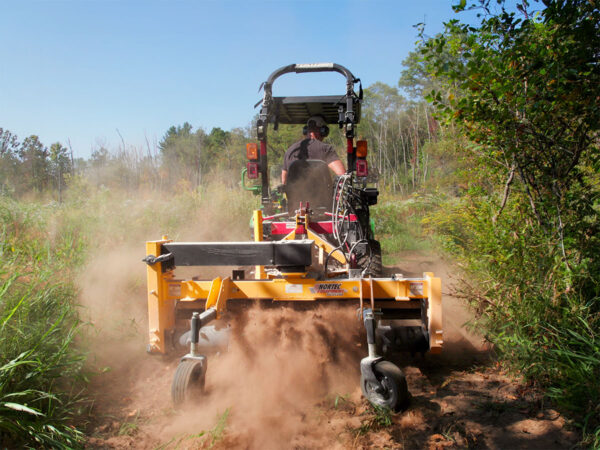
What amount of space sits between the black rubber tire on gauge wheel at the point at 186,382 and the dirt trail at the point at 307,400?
14 centimetres

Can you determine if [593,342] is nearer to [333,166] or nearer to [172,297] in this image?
[172,297]

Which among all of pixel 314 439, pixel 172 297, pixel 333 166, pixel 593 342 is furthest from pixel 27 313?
pixel 593 342

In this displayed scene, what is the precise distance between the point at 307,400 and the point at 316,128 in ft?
13.7

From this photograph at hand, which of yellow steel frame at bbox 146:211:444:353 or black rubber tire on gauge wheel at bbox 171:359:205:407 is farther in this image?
yellow steel frame at bbox 146:211:444:353

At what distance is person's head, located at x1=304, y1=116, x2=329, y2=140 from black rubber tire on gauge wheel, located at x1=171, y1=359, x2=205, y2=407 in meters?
4.10

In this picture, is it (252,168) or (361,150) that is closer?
(361,150)

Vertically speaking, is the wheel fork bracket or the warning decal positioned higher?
the warning decal

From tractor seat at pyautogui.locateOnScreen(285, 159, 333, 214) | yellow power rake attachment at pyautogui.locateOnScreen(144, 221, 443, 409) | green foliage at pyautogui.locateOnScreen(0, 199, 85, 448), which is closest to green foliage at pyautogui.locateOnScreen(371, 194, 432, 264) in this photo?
tractor seat at pyautogui.locateOnScreen(285, 159, 333, 214)

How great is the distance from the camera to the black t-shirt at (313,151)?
19.8 ft

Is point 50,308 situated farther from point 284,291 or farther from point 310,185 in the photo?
point 310,185

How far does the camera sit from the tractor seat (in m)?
5.75

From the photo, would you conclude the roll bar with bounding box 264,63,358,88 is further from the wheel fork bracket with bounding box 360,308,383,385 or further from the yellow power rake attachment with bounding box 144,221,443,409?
the wheel fork bracket with bounding box 360,308,383,385

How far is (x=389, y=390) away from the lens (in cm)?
315

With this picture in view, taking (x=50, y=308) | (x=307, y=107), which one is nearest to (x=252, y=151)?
(x=307, y=107)
